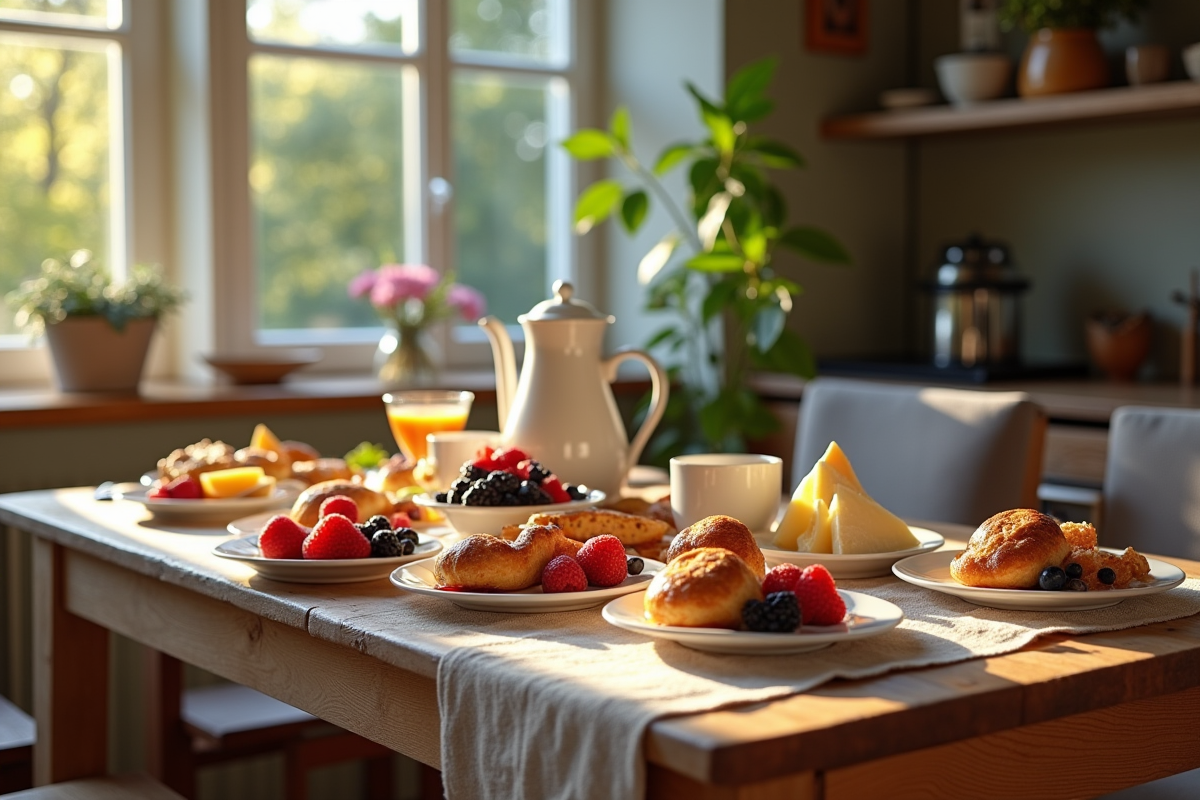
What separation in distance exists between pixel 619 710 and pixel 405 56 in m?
2.86

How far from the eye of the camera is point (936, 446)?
212 cm

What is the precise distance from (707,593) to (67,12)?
8.77ft

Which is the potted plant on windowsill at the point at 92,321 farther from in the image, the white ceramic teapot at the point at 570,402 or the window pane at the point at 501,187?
the white ceramic teapot at the point at 570,402

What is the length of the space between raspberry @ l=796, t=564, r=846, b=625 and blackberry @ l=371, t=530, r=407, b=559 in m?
0.46

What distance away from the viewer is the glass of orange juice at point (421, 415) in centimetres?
200

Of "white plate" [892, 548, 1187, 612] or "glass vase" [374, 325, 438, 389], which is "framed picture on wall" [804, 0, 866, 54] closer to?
"glass vase" [374, 325, 438, 389]

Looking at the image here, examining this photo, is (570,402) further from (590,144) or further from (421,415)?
(590,144)

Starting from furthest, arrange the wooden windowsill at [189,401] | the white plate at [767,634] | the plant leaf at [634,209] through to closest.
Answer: the plant leaf at [634,209] < the wooden windowsill at [189,401] < the white plate at [767,634]

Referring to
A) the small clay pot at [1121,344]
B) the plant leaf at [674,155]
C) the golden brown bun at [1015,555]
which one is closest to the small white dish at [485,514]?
the golden brown bun at [1015,555]

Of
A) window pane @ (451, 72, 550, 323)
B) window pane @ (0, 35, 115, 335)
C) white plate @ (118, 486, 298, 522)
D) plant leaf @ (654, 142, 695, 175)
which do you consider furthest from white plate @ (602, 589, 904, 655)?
window pane @ (451, 72, 550, 323)

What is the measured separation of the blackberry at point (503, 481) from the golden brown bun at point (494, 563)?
0.28 meters

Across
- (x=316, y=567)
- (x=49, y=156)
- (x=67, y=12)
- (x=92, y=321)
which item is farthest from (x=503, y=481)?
(x=67, y=12)

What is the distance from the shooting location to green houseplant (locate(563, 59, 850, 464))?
3242mm

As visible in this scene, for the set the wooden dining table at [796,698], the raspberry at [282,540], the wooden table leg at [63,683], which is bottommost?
the wooden table leg at [63,683]
